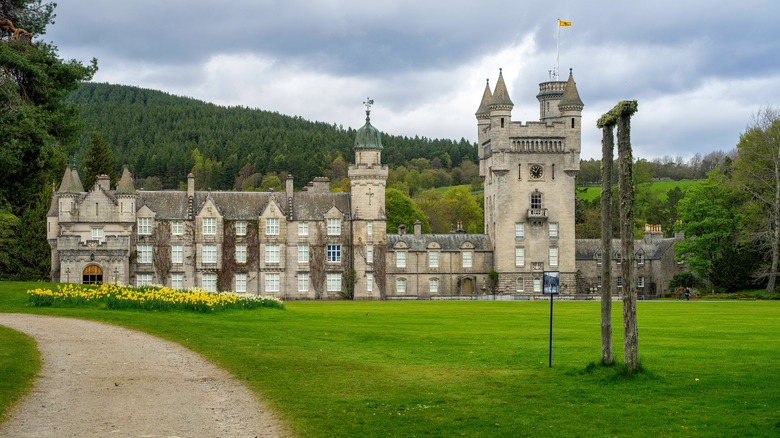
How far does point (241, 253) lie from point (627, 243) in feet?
194

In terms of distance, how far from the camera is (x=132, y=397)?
58.5ft

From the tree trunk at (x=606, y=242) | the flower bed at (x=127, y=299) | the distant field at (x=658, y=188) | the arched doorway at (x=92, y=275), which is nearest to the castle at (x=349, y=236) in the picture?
the arched doorway at (x=92, y=275)

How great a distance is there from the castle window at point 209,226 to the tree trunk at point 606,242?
5719 centimetres

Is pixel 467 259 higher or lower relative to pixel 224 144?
lower

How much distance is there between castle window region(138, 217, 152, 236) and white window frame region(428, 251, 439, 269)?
22.3 meters

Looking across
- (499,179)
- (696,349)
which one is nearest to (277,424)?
(696,349)

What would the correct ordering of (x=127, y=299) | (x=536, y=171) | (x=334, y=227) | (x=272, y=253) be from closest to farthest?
(x=127, y=299), (x=272, y=253), (x=334, y=227), (x=536, y=171)

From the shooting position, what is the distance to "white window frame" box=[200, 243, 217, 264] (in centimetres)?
7600

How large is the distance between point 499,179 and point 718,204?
17555mm

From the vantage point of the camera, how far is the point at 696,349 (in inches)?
1003

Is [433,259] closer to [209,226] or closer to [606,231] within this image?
[209,226]

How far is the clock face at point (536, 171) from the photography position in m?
82.4

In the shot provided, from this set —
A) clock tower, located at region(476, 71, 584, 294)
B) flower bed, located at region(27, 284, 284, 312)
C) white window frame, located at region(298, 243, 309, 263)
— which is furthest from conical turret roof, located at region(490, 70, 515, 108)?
flower bed, located at region(27, 284, 284, 312)

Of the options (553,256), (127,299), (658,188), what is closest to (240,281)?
(553,256)
